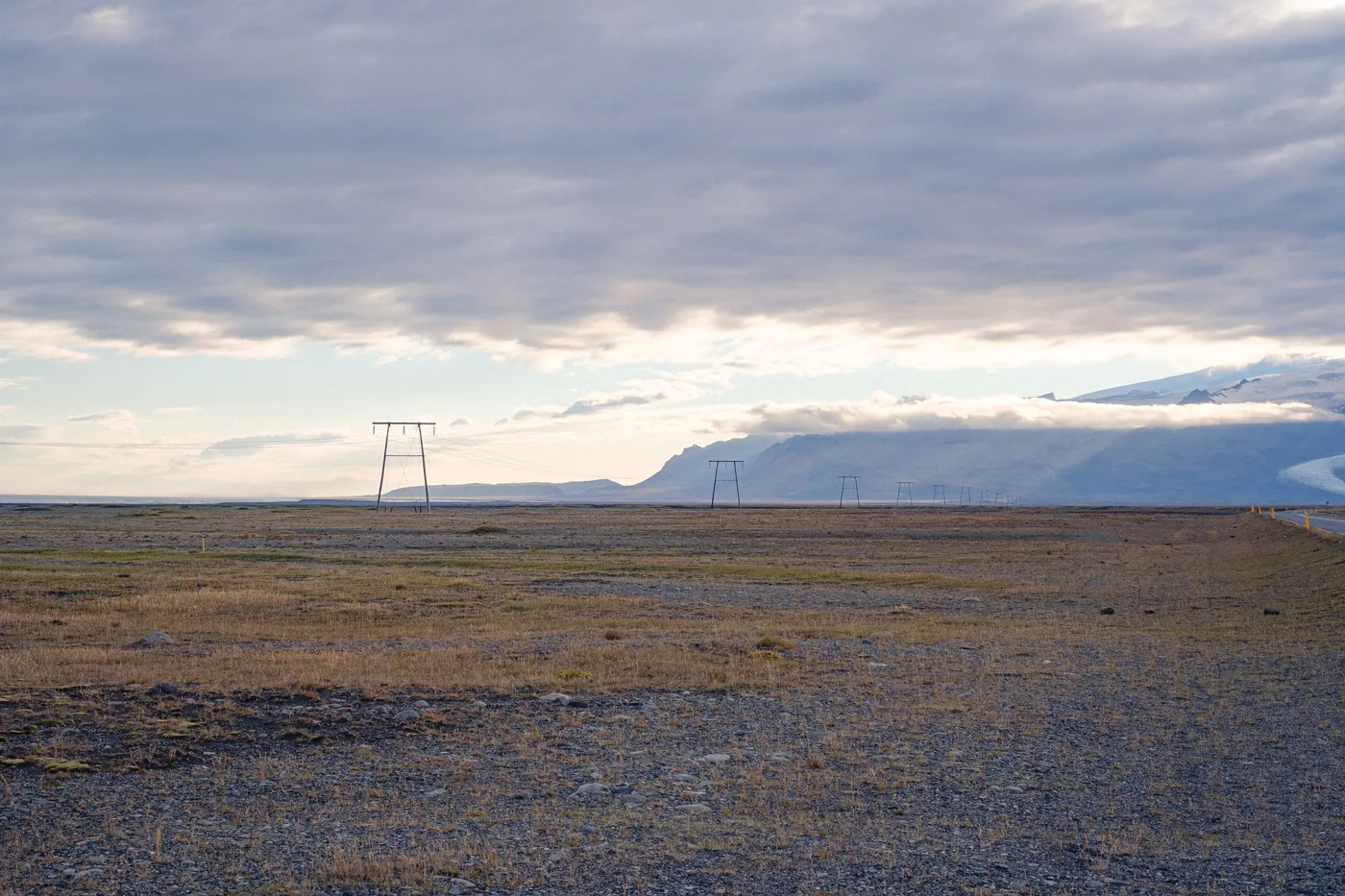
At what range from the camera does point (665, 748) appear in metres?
15.0

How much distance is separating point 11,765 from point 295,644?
1230cm

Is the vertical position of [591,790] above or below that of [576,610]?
above

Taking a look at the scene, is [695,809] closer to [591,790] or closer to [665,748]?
[591,790]

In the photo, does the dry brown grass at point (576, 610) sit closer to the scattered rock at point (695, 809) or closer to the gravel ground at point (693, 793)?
the gravel ground at point (693, 793)

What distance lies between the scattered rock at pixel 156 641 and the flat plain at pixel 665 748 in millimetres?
235

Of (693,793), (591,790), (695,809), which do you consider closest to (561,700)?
(591,790)

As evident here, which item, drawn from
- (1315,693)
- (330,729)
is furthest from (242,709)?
(1315,693)

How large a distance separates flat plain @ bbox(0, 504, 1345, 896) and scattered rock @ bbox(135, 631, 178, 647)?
0.24 metres

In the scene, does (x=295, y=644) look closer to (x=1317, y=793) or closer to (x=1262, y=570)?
(x=1317, y=793)

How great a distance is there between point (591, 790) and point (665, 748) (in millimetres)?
2456

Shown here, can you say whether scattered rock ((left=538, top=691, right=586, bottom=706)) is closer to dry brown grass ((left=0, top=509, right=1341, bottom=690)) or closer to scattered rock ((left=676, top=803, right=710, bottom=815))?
dry brown grass ((left=0, top=509, right=1341, bottom=690))

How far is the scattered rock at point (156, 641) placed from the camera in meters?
24.5

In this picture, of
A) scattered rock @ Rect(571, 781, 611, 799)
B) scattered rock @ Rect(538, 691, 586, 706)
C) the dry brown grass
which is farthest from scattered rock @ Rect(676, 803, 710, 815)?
the dry brown grass

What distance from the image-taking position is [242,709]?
16.2 m
